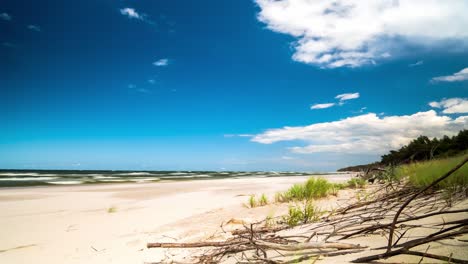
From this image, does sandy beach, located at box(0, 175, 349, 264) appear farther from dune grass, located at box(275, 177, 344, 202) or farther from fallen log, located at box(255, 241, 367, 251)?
fallen log, located at box(255, 241, 367, 251)

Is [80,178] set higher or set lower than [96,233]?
lower

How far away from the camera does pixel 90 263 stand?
3150 mm

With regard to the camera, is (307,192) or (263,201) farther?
(307,192)

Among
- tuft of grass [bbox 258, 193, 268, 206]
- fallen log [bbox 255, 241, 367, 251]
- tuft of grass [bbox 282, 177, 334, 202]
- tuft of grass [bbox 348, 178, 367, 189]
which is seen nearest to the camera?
fallen log [bbox 255, 241, 367, 251]

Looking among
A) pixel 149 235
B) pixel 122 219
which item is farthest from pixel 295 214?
pixel 122 219

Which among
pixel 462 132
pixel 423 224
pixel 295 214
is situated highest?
pixel 462 132

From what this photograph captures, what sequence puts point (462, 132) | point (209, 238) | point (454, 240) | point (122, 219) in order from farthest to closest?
1. point (462, 132)
2. point (122, 219)
3. point (209, 238)
4. point (454, 240)

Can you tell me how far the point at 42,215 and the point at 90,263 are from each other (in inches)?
189

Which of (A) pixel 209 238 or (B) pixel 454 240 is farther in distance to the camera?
(A) pixel 209 238

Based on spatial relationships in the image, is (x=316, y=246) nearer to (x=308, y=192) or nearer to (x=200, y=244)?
(x=200, y=244)

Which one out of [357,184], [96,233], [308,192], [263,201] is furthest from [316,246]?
[357,184]

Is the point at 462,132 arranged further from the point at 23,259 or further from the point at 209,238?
the point at 23,259

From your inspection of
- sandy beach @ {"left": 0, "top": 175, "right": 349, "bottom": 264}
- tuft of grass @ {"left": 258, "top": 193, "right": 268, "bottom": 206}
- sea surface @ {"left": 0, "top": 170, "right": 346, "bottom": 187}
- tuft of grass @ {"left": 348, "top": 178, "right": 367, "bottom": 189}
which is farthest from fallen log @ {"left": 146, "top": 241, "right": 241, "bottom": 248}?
sea surface @ {"left": 0, "top": 170, "right": 346, "bottom": 187}

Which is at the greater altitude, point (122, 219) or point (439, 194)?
point (439, 194)
